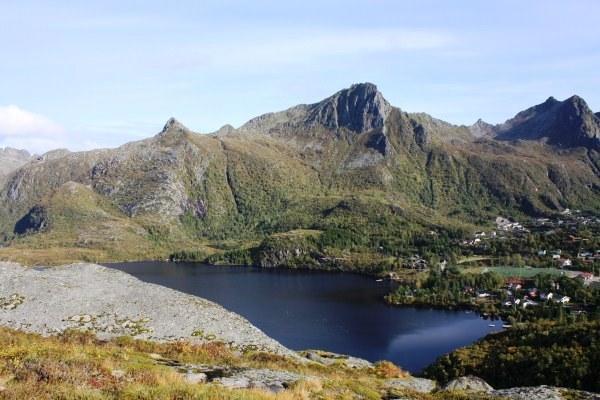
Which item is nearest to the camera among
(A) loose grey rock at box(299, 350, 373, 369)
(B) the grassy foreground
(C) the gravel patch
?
(B) the grassy foreground

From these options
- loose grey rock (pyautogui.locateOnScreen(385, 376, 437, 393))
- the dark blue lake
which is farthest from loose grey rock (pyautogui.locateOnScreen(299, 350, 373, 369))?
the dark blue lake

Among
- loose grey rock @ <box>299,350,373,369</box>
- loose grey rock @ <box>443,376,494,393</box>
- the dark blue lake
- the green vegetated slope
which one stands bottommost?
the dark blue lake

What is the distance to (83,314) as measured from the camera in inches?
1257

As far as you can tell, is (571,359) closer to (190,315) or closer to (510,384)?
(510,384)

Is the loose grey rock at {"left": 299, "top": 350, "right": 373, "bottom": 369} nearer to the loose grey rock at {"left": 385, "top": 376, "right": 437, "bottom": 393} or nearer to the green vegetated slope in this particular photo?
the loose grey rock at {"left": 385, "top": 376, "right": 437, "bottom": 393}

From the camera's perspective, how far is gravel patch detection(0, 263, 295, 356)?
99.7 ft

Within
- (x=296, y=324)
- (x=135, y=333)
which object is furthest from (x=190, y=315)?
(x=296, y=324)

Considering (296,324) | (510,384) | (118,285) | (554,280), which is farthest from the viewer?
(554,280)

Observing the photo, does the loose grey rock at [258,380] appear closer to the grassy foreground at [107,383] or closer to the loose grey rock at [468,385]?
the grassy foreground at [107,383]

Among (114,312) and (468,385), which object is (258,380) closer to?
(468,385)

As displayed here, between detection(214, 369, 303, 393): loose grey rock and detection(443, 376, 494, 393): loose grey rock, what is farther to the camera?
detection(443, 376, 494, 393): loose grey rock

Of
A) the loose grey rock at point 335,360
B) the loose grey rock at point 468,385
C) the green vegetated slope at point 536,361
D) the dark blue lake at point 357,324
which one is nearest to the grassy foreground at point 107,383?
the loose grey rock at point 468,385

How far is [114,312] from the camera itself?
3244 centimetres

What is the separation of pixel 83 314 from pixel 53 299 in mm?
2886
